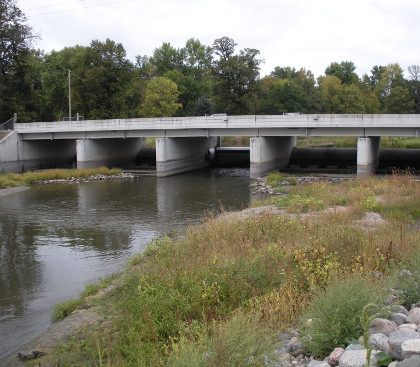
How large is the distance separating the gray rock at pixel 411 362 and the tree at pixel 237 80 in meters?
66.0

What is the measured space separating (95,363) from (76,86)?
180 feet

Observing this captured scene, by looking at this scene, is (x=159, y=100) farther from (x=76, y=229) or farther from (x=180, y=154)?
(x=76, y=229)

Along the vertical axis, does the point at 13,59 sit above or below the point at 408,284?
above

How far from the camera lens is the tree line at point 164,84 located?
56625 mm

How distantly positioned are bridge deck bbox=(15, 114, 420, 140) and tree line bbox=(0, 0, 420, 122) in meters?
12.6

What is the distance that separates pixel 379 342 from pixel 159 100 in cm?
6334

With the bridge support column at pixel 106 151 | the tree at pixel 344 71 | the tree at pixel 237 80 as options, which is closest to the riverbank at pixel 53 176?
the bridge support column at pixel 106 151

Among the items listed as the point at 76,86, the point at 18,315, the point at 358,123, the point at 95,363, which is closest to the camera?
the point at 95,363

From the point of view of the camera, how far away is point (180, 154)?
45.6 m

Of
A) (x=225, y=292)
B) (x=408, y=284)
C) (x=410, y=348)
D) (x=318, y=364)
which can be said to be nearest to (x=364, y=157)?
(x=225, y=292)

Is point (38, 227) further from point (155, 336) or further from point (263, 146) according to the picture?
A: point (263, 146)

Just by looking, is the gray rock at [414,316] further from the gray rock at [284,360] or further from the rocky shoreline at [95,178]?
the rocky shoreline at [95,178]

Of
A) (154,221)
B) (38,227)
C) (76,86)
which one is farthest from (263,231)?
(76,86)

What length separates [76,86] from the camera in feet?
192
